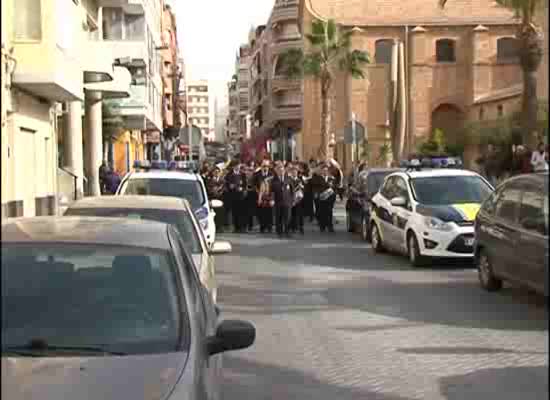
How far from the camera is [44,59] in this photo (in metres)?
20.5

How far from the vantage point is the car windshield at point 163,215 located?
8.88 meters

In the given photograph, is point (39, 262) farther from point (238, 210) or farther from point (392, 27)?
point (392, 27)

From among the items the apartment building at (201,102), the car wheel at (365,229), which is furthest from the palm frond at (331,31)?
the apartment building at (201,102)

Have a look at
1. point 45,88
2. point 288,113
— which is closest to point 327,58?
point 45,88

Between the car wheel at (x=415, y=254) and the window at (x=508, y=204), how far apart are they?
3699 mm

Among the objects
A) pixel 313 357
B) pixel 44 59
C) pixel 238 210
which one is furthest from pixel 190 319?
pixel 238 210

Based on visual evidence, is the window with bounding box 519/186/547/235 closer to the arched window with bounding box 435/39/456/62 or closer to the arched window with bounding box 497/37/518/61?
the arched window with bounding box 497/37/518/61

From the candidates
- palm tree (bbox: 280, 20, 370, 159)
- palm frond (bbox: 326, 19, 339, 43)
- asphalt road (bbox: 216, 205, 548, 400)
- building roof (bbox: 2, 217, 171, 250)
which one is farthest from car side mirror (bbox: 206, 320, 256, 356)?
palm frond (bbox: 326, 19, 339, 43)

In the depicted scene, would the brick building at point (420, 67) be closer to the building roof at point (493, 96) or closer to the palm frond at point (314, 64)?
the building roof at point (493, 96)

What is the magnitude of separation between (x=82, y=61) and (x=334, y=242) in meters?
10.3

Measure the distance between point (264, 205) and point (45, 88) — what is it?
19.9 ft

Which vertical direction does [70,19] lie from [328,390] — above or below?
above

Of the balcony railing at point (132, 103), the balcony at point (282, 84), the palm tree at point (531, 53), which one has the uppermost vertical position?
the balcony at point (282, 84)

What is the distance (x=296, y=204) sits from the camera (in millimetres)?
22312
